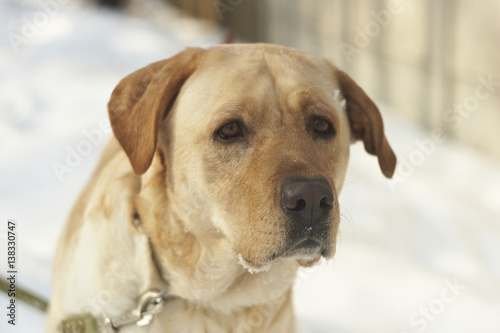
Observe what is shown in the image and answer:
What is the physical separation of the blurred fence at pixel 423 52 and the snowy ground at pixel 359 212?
0.25 metres

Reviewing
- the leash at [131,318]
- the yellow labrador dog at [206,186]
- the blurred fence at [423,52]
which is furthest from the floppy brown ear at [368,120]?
the blurred fence at [423,52]

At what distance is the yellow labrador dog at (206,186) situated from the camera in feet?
8.00

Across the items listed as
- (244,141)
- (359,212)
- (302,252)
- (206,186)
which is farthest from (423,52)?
(302,252)

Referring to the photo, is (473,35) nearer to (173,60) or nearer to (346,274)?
(346,274)

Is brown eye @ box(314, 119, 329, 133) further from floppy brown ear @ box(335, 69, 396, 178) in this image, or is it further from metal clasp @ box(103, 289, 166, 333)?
metal clasp @ box(103, 289, 166, 333)

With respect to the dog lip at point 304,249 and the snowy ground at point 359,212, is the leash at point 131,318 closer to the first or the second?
the dog lip at point 304,249

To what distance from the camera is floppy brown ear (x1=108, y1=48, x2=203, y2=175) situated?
248 cm

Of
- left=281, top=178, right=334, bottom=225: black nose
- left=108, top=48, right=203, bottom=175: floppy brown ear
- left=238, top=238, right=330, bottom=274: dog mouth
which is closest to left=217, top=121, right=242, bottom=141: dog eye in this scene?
left=108, top=48, right=203, bottom=175: floppy brown ear

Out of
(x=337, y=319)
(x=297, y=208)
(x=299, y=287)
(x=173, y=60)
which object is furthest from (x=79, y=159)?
(x=297, y=208)

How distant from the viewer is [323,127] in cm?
264

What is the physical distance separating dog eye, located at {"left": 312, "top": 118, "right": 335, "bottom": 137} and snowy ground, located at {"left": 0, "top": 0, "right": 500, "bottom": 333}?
365mm

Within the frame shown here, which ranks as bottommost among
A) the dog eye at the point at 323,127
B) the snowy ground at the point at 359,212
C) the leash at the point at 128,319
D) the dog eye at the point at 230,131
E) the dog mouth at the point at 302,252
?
the snowy ground at the point at 359,212

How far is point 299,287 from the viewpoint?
4.44m

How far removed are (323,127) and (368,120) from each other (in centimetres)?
32
